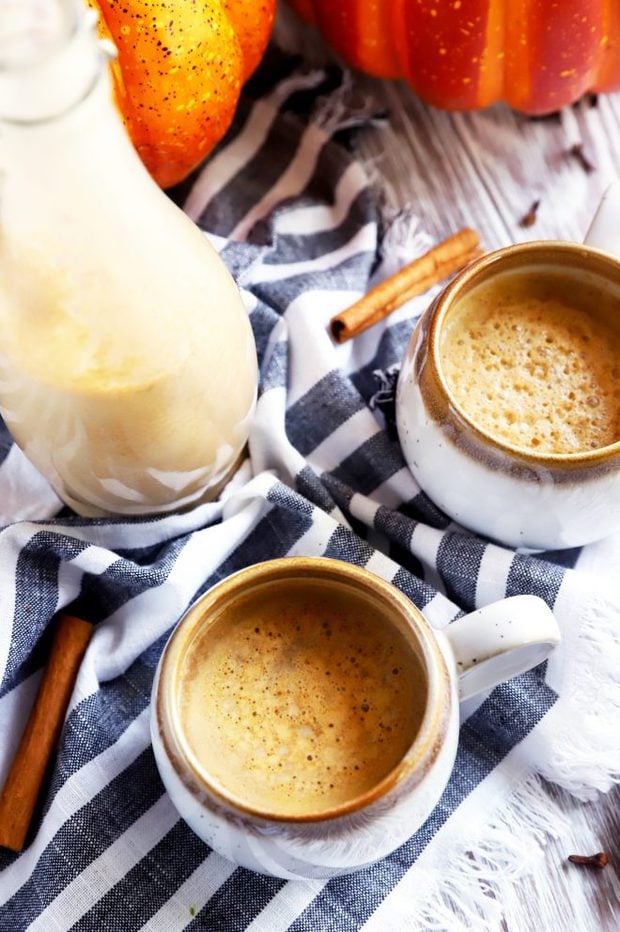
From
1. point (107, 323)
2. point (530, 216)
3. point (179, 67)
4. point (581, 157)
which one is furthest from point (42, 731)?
point (581, 157)

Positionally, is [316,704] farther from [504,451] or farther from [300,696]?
[504,451]

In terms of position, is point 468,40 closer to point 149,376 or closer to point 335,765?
point 149,376

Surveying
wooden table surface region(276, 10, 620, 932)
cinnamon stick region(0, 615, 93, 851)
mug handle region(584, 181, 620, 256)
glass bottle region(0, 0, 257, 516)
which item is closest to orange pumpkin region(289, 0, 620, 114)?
wooden table surface region(276, 10, 620, 932)

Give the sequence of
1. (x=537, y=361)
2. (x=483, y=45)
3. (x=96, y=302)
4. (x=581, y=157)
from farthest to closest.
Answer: (x=581, y=157)
(x=483, y=45)
(x=537, y=361)
(x=96, y=302)

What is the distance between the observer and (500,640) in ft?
2.66

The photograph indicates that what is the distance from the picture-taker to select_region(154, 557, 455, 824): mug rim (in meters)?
0.75

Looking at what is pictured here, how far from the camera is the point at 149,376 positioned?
2.64ft

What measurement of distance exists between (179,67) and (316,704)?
0.54 meters

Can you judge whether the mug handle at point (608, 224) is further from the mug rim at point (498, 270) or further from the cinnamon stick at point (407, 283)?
the cinnamon stick at point (407, 283)

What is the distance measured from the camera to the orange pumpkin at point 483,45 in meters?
1.05

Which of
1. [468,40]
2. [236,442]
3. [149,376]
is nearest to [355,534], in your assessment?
[236,442]

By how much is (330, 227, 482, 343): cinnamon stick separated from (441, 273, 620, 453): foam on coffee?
0.43ft

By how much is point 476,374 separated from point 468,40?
0.35 meters

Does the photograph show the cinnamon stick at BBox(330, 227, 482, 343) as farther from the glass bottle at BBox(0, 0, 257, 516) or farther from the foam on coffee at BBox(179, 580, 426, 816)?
the foam on coffee at BBox(179, 580, 426, 816)
